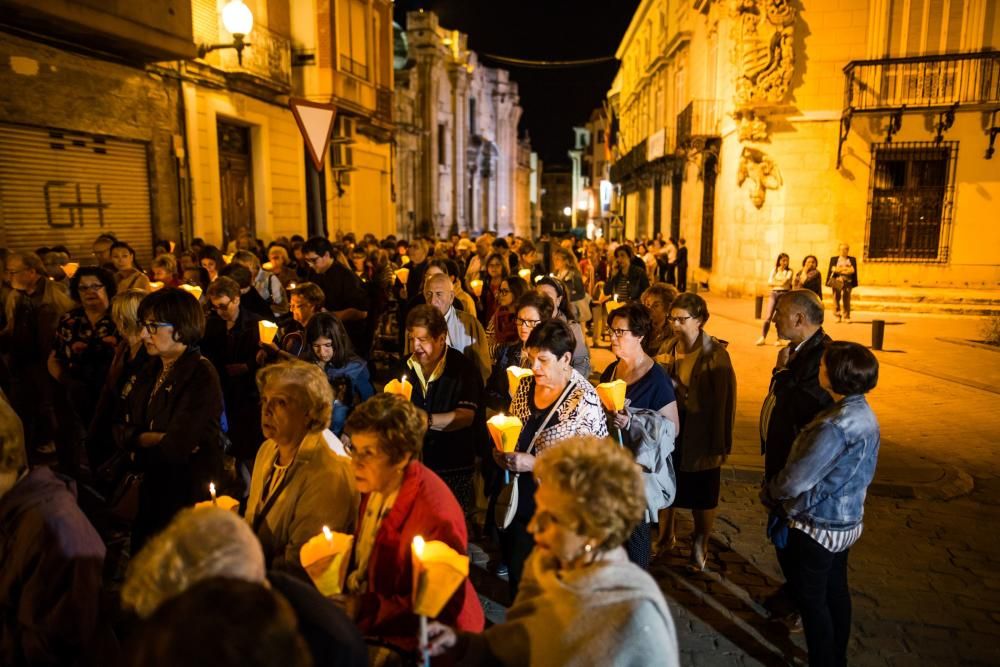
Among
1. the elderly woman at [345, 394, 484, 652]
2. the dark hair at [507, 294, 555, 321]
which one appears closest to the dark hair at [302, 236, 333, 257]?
the dark hair at [507, 294, 555, 321]

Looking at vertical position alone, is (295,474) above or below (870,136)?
below

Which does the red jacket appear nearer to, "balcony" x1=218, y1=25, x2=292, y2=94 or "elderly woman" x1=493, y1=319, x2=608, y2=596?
"elderly woman" x1=493, y1=319, x2=608, y2=596

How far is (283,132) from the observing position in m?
17.2

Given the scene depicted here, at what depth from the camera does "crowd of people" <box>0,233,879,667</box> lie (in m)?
1.70

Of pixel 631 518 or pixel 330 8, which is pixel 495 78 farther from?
→ pixel 631 518

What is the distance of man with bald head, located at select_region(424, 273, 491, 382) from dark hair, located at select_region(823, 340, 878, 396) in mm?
2677

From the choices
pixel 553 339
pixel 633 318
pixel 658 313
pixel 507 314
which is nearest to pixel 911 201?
pixel 658 313

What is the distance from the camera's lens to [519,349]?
5312 mm

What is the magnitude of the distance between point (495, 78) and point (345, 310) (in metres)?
57.2

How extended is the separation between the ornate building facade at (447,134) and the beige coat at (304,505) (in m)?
34.7

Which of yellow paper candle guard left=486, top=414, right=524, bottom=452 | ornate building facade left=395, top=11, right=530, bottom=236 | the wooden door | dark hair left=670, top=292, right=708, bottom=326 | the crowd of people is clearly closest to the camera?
the crowd of people

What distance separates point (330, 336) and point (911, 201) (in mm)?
18832

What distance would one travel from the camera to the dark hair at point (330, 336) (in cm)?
450

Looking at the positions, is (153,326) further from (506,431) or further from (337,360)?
(506,431)
